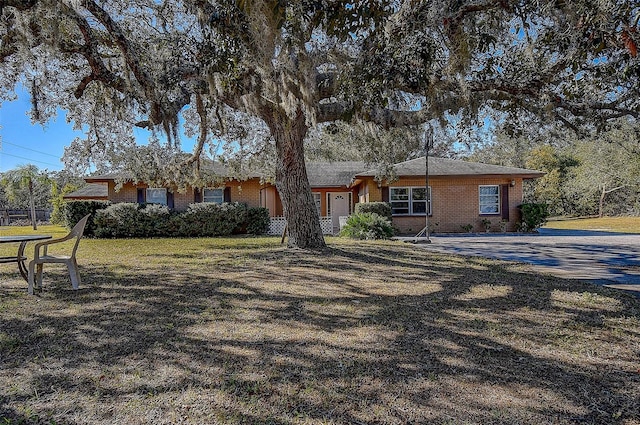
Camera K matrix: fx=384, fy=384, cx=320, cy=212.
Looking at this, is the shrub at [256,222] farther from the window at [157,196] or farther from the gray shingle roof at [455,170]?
the gray shingle roof at [455,170]

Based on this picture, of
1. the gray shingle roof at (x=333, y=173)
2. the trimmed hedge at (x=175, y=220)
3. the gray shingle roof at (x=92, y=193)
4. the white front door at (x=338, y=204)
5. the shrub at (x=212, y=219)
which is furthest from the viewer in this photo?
the gray shingle roof at (x=92, y=193)

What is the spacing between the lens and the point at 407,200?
17.6 m

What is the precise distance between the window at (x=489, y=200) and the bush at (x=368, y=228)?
5624 mm

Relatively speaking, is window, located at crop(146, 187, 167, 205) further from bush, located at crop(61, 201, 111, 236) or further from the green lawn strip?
the green lawn strip

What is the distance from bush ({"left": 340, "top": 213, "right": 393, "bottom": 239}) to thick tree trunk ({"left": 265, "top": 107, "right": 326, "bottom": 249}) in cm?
448

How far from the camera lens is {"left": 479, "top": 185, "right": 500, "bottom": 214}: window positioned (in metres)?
17.5

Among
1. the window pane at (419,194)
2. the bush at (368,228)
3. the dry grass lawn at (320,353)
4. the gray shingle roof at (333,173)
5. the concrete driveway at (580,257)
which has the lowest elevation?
the concrete driveway at (580,257)

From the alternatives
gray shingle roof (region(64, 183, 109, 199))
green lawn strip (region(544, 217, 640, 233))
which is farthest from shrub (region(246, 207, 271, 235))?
green lawn strip (region(544, 217, 640, 233))

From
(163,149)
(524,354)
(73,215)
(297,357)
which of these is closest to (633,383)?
(524,354)

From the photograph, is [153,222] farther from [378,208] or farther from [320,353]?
[320,353]

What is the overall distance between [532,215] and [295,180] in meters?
12.2

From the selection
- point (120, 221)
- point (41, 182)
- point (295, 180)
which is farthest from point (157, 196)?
point (41, 182)

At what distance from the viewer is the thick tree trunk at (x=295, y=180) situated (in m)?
9.45

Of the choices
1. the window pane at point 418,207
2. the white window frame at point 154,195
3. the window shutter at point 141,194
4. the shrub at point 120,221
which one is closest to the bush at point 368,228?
the window pane at point 418,207
